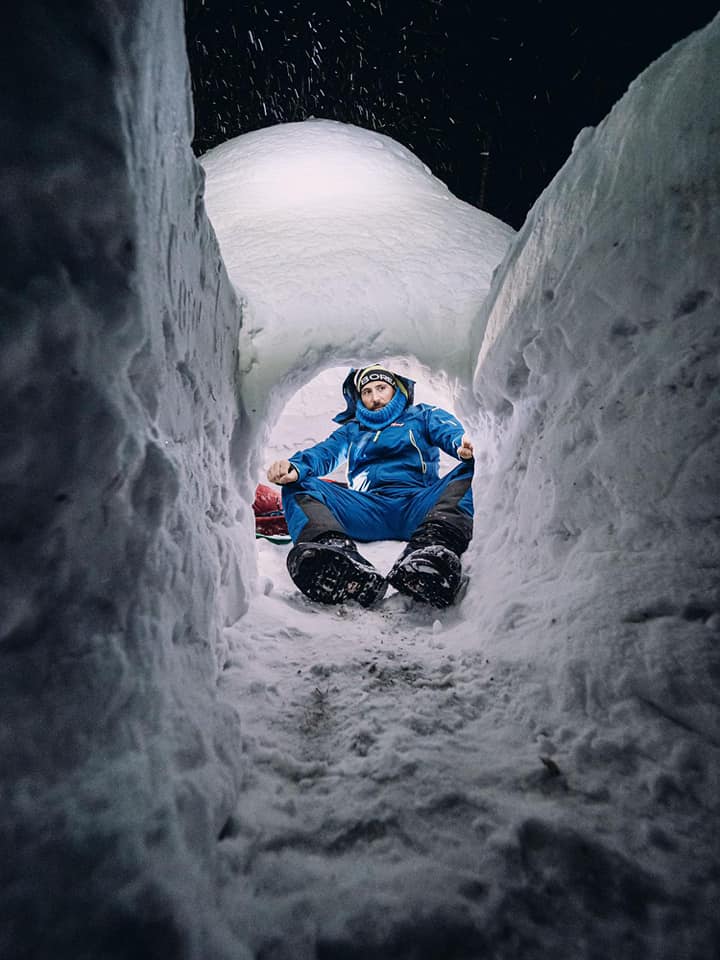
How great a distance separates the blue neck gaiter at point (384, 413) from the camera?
392cm

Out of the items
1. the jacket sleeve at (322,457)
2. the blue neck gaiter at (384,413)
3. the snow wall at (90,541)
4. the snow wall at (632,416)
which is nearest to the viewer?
the snow wall at (90,541)

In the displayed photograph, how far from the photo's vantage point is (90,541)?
84 centimetres

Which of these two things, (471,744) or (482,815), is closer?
(482,815)

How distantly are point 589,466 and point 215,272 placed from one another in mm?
1589

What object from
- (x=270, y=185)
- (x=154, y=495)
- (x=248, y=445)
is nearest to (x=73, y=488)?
(x=154, y=495)

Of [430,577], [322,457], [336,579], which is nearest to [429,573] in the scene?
[430,577]

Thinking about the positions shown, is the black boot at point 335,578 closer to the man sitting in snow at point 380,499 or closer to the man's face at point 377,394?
the man sitting in snow at point 380,499

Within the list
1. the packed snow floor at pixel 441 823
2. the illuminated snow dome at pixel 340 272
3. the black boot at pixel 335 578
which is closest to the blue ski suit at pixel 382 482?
the black boot at pixel 335 578

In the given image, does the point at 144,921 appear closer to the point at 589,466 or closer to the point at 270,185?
the point at 589,466

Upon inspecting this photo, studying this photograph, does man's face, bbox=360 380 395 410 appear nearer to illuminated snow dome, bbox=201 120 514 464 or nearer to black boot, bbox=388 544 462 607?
illuminated snow dome, bbox=201 120 514 464

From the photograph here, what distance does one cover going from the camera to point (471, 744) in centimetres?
112

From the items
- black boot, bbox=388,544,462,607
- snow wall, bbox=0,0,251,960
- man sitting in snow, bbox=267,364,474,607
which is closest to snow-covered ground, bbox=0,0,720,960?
snow wall, bbox=0,0,251,960

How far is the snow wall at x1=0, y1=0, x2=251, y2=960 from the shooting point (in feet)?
2.17

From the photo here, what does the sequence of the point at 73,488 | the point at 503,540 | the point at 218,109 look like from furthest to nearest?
the point at 218,109 < the point at 503,540 < the point at 73,488
